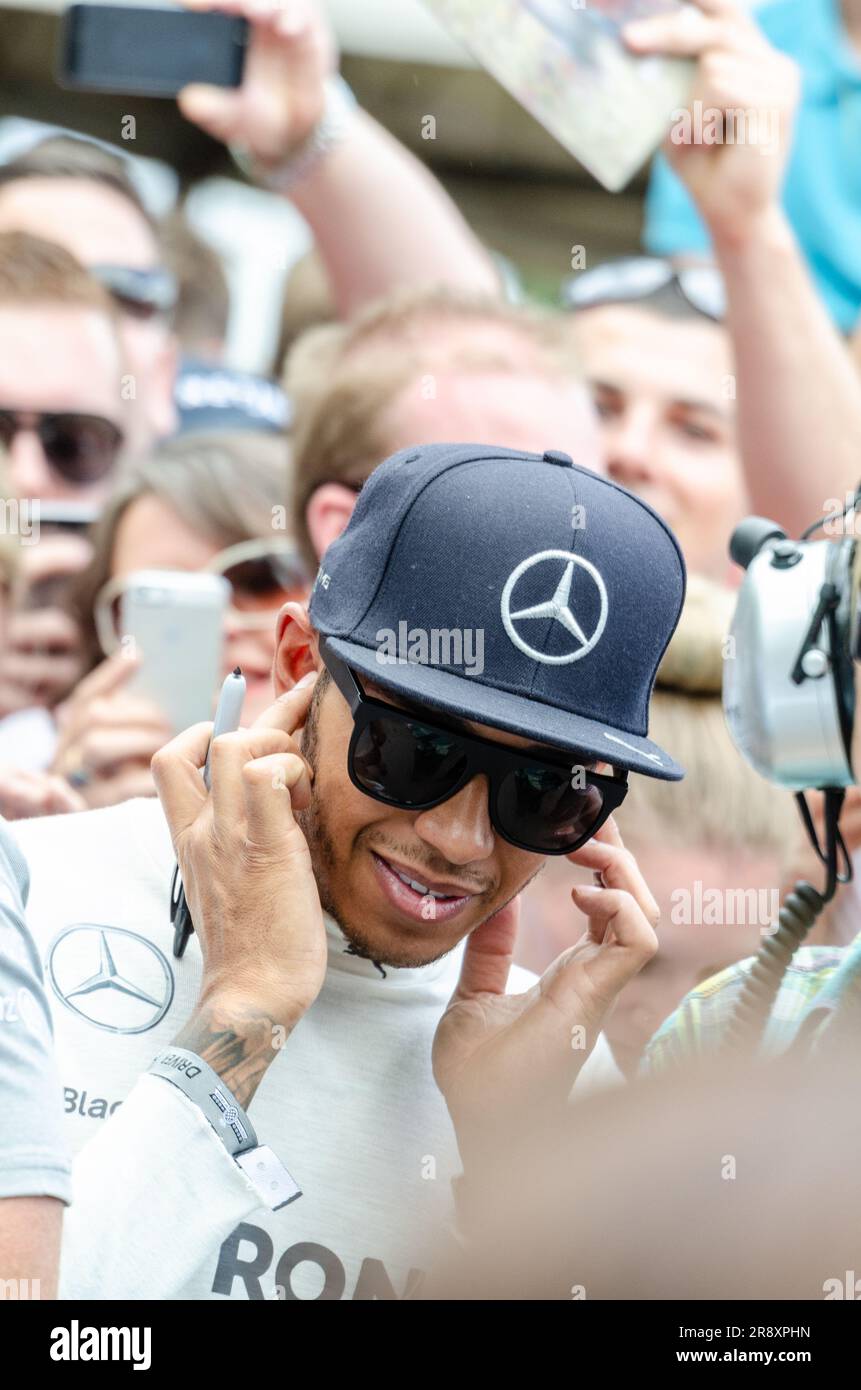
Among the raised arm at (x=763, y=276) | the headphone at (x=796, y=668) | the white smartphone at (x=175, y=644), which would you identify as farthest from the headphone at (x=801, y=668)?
the white smartphone at (x=175, y=644)

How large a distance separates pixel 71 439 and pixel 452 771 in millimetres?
2038

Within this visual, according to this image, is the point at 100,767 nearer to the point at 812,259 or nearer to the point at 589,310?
the point at 589,310

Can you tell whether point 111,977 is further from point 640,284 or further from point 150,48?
point 640,284

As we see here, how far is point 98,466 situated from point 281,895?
2.04 metres

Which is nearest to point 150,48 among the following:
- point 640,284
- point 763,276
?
point 640,284

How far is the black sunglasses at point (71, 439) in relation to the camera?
3.45 metres

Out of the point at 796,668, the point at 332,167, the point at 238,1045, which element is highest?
the point at 332,167

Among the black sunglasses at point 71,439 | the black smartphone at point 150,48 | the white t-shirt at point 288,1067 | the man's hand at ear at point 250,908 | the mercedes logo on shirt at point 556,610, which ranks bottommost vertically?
the white t-shirt at point 288,1067

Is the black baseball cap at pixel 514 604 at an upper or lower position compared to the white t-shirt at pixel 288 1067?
upper

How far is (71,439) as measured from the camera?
3.49 metres

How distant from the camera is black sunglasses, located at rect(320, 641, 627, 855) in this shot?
1.69 m

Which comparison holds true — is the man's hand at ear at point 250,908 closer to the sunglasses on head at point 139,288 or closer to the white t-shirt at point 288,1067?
the white t-shirt at point 288,1067

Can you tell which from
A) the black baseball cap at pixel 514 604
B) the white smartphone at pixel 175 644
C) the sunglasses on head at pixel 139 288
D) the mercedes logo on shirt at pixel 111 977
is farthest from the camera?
the sunglasses on head at pixel 139 288
